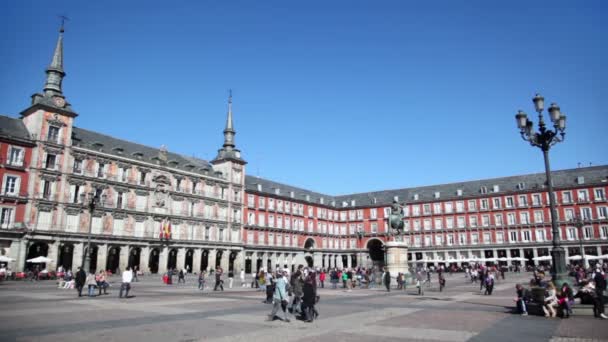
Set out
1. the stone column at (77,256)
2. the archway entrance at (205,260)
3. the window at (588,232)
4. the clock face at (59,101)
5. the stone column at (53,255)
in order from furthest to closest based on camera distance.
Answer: the window at (588,232), the archway entrance at (205,260), the clock face at (59,101), the stone column at (77,256), the stone column at (53,255)

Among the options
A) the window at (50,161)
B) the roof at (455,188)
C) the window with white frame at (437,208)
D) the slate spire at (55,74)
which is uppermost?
the slate spire at (55,74)

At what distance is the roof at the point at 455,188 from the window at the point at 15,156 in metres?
35.1

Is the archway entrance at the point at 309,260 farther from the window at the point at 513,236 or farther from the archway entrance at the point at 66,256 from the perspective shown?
the archway entrance at the point at 66,256

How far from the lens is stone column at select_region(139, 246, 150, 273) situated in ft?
174

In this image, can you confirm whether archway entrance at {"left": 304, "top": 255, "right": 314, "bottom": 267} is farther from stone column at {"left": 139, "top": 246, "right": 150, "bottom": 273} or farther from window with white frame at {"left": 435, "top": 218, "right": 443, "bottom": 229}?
stone column at {"left": 139, "top": 246, "right": 150, "bottom": 273}

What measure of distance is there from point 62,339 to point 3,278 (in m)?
31.9

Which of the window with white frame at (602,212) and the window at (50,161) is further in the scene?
the window with white frame at (602,212)

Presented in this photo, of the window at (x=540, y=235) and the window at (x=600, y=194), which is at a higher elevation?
the window at (x=600, y=194)

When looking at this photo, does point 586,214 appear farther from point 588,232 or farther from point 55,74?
point 55,74

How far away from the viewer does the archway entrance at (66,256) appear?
45778 mm

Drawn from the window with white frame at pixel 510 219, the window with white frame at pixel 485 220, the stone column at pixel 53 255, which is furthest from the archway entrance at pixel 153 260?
the window with white frame at pixel 510 219

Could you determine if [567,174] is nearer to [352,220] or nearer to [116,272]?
A: [352,220]

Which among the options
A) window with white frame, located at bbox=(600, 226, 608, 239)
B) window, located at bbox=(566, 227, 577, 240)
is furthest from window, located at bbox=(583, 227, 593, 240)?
window, located at bbox=(566, 227, 577, 240)

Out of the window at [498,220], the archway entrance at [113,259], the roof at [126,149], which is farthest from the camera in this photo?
the window at [498,220]
